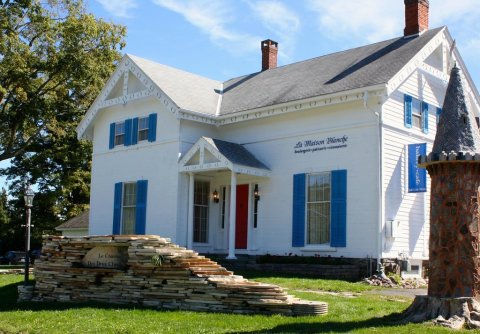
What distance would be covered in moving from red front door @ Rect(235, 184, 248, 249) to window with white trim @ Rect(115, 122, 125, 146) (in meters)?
5.70

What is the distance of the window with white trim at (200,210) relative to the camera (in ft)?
72.7

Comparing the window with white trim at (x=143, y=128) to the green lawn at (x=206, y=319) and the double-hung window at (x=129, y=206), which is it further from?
the green lawn at (x=206, y=319)

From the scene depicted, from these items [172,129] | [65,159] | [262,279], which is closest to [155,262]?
[262,279]

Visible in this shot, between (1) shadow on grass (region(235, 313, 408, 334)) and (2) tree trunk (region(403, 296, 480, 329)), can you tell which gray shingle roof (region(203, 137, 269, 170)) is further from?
(2) tree trunk (region(403, 296, 480, 329))

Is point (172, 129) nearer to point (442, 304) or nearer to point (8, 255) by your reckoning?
point (442, 304)

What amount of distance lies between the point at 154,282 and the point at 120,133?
13070 millimetres

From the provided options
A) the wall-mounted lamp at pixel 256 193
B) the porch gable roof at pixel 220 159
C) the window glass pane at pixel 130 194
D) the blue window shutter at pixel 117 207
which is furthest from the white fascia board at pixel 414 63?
the blue window shutter at pixel 117 207

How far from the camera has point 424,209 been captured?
1950cm

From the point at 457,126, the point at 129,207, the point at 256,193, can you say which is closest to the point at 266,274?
the point at 256,193

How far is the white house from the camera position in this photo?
1816 cm

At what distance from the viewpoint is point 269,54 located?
1067 inches

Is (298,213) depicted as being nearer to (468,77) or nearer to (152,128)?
(152,128)

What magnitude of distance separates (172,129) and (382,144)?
7541 millimetres

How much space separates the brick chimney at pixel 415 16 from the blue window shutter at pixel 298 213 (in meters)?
6.51
